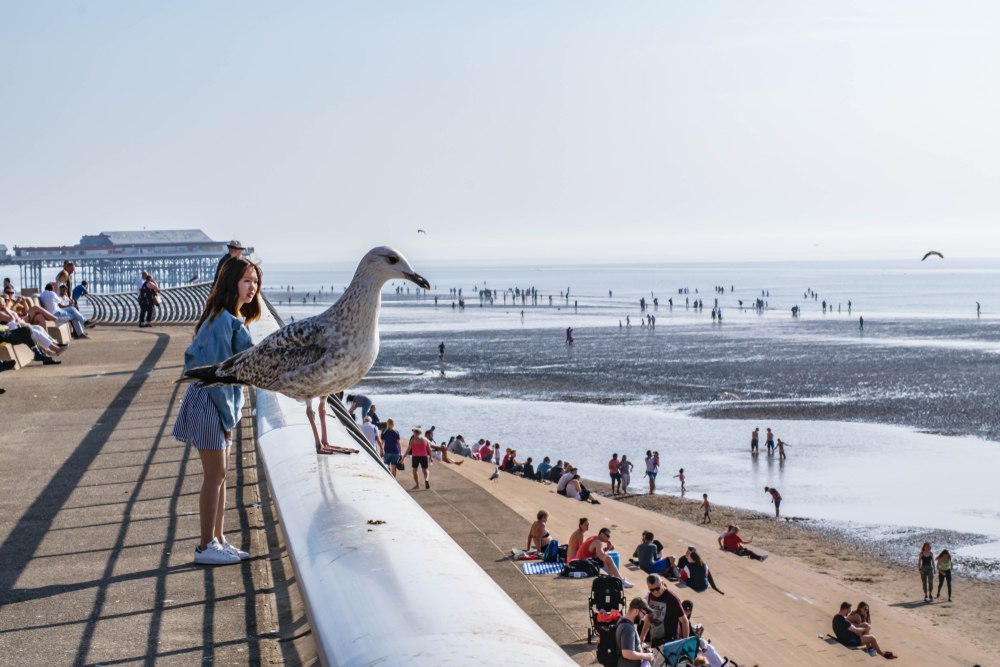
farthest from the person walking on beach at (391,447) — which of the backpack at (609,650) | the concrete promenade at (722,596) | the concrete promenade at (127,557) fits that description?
the backpack at (609,650)

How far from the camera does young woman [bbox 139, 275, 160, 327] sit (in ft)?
62.0

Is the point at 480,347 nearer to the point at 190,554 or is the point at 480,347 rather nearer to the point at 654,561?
the point at 654,561

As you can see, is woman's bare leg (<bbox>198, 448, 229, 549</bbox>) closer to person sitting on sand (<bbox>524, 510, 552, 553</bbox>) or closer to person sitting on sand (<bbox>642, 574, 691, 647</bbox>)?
person sitting on sand (<bbox>642, 574, 691, 647</bbox>)

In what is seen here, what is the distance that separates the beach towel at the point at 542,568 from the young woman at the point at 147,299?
12.6 metres

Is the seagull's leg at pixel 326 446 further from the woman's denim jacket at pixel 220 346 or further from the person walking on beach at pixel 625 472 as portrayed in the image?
the person walking on beach at pixel 625 472

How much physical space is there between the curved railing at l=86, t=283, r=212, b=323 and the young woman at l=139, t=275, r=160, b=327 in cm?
145

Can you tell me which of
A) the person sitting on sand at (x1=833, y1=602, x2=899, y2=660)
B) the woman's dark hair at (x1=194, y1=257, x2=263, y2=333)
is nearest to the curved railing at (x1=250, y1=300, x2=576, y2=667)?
the woman's dark hair at (x1=194, y1=257, x2=263, y2=333)

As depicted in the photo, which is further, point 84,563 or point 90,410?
point 90,410

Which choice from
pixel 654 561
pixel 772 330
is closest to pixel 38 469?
pixel 654 561

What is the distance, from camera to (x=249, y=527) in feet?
15.6

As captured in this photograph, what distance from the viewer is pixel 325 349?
3562 millimetres

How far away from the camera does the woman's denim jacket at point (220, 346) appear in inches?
156

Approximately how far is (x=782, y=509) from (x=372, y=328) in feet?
Answer: 58.8

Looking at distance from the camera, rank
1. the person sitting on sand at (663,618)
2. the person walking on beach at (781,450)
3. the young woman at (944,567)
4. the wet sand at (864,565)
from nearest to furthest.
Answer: the person sitting on sand at (663,618) < the wet sand at (864,565) < the young woman at (944,567) < the person walking on beach at (781,450)
